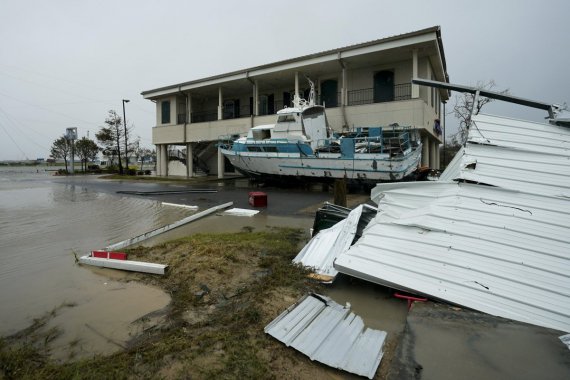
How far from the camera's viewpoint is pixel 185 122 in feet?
83.9

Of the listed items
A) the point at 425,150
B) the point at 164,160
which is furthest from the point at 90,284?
the point at 164,160

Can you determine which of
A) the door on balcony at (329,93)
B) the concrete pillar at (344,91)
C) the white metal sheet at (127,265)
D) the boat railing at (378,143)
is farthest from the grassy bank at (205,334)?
the door on balcony at (329,93)

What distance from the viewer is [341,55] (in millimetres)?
17594

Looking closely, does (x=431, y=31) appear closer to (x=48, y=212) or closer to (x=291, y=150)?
(x=291, y=150)

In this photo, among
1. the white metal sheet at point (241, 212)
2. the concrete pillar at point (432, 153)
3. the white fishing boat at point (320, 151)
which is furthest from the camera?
the concrete pillar at point (432, 153)

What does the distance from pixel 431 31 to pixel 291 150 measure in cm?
870

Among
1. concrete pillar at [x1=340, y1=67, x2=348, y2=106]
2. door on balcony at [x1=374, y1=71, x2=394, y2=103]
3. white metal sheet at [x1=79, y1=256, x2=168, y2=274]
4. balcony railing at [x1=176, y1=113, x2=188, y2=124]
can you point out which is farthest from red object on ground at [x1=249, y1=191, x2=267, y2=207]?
balcony railing at [x1=176, y1=113, x2=188, y2=124]

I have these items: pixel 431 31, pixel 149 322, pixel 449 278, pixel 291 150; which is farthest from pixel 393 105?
pixel 149 322

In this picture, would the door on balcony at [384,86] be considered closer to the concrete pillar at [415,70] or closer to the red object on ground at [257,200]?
the concrete pillar at [415,70]

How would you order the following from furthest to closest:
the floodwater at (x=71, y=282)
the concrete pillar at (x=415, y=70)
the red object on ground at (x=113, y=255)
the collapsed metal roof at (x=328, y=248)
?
the concrete pillar at (x=415, y=70)
the red object on ground at (x=113, y=255)
the collapsed metal roof at (x=328, y=248)
the floodwater at (x=71, y=282)

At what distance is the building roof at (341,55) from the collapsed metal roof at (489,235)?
12.6 meters

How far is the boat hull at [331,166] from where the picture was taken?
1389 cm

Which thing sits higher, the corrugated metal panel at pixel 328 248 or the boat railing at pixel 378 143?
the boat railing at pixel 378 143

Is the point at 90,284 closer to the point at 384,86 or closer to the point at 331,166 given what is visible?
the point at 331,166
